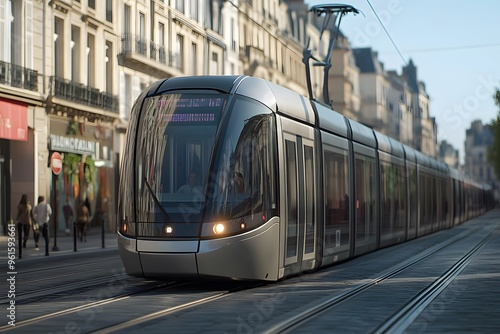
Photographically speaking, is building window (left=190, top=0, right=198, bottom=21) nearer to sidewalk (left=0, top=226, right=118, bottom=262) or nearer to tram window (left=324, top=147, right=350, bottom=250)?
sidewalk (left=0, top=226, right=118, bottom=262)

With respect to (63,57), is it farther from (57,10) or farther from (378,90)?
(378,90)

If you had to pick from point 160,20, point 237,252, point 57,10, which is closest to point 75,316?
point 237,252

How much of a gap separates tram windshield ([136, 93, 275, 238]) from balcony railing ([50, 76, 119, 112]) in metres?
23.1

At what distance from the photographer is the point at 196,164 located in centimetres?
1371

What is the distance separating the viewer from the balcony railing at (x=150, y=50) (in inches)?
1732

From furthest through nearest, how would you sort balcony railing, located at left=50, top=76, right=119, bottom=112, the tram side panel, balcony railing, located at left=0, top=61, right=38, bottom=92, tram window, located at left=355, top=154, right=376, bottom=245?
balcony railing, located at left=50, top=76, right=119, bottom=112 < balcony railing, located at left=0, top=61, right=38, bottom=92 < tram window, located at left=355, top=154, right=376, bottom=245 < the tram side panel

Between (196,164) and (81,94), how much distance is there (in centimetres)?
2623

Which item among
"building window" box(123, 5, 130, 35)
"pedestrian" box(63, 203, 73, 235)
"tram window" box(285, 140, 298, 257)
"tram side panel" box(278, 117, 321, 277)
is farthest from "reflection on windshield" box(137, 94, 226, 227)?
"building window" box(123, 5, 130, 35)

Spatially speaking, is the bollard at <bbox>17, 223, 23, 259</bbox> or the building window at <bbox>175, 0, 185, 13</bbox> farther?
the building window at <bbox>175, 0, 185, 13</bbox>

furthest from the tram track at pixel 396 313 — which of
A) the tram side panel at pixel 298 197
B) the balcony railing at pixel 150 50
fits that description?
the balcony railing at pixel 150 50

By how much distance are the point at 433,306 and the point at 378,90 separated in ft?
342

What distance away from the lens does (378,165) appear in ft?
81.6

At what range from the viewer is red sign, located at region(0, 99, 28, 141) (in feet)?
108

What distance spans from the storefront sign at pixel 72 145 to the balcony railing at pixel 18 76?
103 inches
